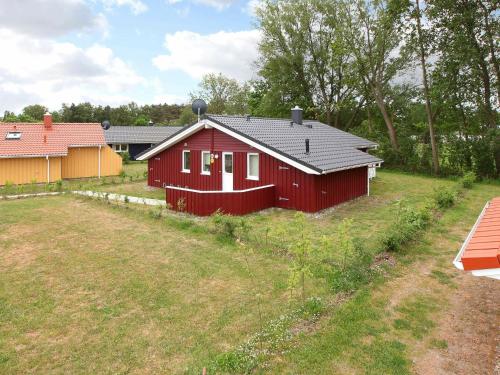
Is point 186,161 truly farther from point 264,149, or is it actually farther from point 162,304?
point 162,304

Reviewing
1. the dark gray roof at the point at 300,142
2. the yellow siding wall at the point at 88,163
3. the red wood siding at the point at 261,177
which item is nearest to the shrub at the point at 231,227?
the red wood siding at the point at 261,177

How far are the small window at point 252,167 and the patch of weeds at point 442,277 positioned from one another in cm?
894

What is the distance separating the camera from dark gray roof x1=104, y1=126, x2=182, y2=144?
3778 cm

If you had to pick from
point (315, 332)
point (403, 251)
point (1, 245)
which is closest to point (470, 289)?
point (403, 251)

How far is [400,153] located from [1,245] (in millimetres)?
26955

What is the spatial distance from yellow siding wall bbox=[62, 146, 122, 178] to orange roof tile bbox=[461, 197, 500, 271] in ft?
81.2

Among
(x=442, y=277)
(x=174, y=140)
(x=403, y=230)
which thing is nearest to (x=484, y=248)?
(x=442, y=277)

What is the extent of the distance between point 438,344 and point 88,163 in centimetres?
2491

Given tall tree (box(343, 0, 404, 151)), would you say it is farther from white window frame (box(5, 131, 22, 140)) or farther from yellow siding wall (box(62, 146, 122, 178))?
white window frame (box(5, 131, 22, 140))

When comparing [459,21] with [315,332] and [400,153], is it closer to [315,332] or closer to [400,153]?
[400,153]

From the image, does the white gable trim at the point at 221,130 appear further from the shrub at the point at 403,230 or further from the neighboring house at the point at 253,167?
the shrub at the point at 403,230

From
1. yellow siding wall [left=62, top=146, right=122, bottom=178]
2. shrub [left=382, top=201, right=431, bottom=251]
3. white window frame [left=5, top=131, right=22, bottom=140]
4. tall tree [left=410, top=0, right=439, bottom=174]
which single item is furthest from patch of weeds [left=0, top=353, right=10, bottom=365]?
tall tree [left=410, top=0, right=439, bottom=174]

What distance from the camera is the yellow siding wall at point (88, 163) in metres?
25.6

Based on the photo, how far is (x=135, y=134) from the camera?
1563 inches
